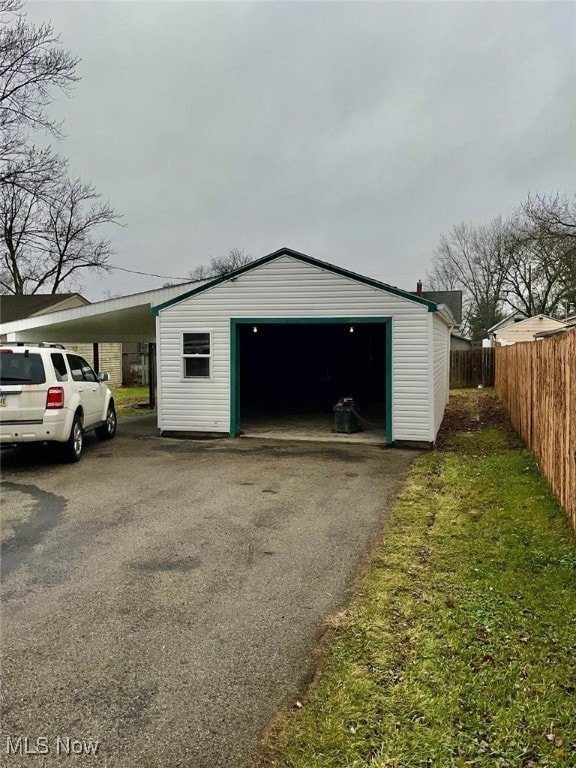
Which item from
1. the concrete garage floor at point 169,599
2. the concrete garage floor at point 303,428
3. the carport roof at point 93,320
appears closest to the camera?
the concrete garage floor at point 169,599

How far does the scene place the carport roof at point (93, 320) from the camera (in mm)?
11656

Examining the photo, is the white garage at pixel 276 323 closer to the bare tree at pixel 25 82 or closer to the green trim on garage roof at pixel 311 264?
the green trim on garage roof at pixel 311 264

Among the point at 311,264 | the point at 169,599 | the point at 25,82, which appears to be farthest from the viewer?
the point at 25,82

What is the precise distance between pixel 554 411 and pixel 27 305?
26669 millimetres

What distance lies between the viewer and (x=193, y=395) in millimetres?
11195

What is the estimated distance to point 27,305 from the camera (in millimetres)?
26594

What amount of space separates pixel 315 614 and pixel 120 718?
1471mm

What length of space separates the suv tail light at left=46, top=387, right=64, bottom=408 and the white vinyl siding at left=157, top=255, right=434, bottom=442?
11.1 feet

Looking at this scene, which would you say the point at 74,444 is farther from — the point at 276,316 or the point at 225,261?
the point at 225,261

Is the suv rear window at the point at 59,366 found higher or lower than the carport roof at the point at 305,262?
lower

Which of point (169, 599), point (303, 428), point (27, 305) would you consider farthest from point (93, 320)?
point (27, 305)

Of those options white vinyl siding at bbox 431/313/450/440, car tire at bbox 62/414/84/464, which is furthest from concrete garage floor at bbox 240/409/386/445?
car tire at bbox 62/414/84/464

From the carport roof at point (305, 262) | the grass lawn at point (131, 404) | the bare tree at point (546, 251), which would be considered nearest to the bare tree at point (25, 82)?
the grass lawn at point (131, 404)

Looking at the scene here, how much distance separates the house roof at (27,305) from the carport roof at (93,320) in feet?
37.6
